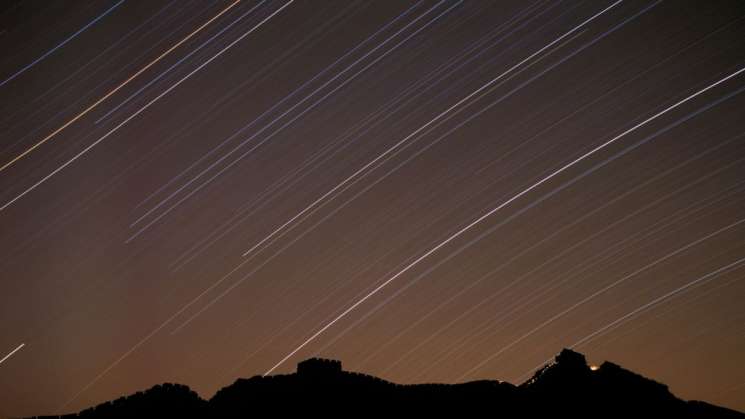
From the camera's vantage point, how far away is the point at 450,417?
1658cm

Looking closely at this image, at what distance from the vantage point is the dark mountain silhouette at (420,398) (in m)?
15.8

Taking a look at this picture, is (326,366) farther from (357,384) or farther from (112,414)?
(112,414)

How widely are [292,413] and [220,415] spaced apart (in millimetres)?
1866

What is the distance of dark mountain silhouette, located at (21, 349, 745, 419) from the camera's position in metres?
15.8

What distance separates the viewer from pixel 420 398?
1709 cm

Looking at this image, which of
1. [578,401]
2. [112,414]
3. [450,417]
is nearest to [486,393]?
[450,417]

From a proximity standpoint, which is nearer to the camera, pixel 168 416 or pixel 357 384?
pixel 168 416

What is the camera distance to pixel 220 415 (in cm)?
1598

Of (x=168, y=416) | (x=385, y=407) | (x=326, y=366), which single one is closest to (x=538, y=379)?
(x=385, y=407)

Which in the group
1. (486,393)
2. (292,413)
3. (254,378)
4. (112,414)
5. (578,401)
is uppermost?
(112,414)

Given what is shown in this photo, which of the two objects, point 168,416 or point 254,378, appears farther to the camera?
point 254,378

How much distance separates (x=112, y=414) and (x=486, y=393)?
9.71 m

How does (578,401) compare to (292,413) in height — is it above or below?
below

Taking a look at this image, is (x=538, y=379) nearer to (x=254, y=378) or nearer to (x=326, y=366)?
(x=326, y=366)
